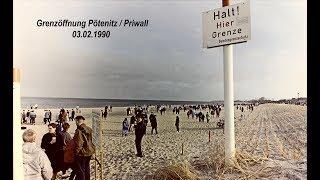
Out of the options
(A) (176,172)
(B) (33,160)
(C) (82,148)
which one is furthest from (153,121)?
(B) (33,160)

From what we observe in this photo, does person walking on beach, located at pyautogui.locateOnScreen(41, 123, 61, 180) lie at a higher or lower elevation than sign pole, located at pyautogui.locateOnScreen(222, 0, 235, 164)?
lower

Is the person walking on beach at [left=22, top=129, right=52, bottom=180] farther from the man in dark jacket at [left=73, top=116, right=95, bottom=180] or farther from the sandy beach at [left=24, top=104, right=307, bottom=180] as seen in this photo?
the man in dark jacket at [left=73, top=116, right=95, bottom=180]

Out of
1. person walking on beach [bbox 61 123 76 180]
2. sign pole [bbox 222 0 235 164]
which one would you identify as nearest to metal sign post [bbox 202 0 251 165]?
sign pole [bbox 222 0 235 164]

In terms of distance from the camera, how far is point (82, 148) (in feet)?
10.2

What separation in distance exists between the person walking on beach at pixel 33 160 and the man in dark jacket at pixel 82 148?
186 millimetres

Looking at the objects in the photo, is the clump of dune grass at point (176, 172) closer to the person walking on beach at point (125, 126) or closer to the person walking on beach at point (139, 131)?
the person walking on beach at point (139, 131)

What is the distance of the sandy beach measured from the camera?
304cm

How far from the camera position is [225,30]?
9.87 feet

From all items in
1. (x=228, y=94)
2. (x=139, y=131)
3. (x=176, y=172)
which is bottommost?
(x=176, y=172)

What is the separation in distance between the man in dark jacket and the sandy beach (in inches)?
1.7

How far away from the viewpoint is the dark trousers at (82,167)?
3.11 meters

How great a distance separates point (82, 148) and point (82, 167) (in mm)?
118

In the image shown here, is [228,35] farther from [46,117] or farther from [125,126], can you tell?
[46,117]

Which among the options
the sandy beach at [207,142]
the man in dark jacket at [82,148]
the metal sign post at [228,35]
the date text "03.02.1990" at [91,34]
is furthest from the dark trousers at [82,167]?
the metal sign post at [228,35]
